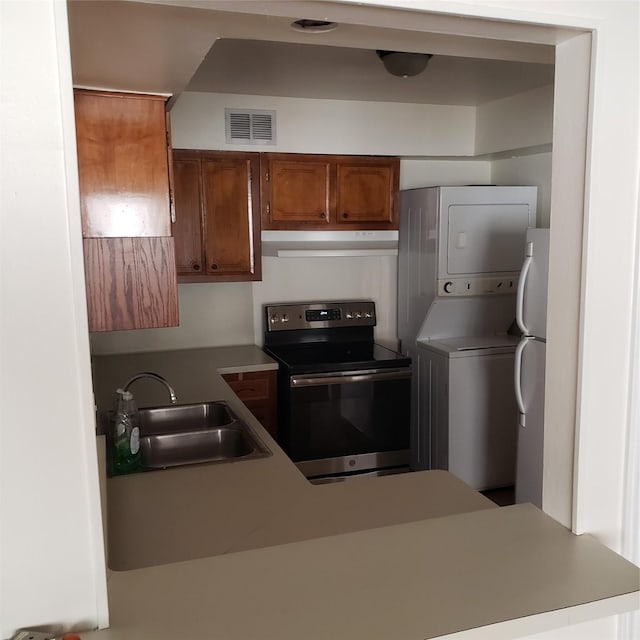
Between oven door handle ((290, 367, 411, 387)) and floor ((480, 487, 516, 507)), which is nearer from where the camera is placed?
oven door handle ((290, 367, 411, 387))

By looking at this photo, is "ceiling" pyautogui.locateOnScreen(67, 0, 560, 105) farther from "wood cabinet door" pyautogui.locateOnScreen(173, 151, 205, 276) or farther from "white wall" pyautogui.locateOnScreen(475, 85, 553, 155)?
"white wall" pyautogui.locateOnScreen(475, 85, 553, 155)

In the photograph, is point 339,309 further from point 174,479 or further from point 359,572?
point 359,572

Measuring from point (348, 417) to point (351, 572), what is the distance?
2672 millimetres

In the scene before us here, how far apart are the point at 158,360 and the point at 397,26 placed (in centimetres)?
307

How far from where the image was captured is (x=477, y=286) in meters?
4.07

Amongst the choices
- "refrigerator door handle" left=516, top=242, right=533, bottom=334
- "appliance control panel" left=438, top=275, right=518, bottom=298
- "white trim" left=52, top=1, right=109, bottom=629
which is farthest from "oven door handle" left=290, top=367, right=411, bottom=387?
"white trim" left=52, top=1, right=109, bottom=629

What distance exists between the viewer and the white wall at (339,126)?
3627 millimetres

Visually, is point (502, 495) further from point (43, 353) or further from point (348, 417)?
point (43, 353)

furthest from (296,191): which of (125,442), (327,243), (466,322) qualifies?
(125,442)

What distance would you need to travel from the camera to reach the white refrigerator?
10.6 feet

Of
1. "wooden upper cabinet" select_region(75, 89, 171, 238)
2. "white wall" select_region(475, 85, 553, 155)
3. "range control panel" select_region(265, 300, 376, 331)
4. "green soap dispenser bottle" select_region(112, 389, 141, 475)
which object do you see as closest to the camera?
"wooden upper cabinet" select_region(75, 89, 171, 238)

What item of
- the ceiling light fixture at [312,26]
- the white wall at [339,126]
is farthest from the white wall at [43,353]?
the white wall at [339,126]

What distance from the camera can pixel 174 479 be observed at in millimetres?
2045

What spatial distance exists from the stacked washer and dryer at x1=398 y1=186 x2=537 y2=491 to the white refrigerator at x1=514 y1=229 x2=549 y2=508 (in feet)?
1.71
